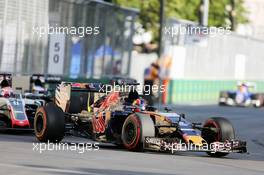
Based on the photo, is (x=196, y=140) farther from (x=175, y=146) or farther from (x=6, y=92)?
(x=6, y=92)

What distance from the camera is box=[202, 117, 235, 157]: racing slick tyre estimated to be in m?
15.9

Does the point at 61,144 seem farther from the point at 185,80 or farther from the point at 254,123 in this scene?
the point at 185,80

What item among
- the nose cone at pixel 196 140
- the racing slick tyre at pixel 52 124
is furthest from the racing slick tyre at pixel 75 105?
the nose cone at pixel 196 140

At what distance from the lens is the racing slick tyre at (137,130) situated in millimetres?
15242

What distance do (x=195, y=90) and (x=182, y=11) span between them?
786 centimetres

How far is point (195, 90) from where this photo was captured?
46.9 metres

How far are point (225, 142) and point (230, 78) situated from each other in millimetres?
38988

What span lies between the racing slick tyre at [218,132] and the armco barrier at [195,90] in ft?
83.6

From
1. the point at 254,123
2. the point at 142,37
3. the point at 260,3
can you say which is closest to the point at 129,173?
the point at 254,123

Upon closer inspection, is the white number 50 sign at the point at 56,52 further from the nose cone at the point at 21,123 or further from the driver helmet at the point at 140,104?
the driver helmet at the point at 140,104

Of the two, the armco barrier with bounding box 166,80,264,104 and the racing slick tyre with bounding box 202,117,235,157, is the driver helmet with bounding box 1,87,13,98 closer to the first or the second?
the racing slick tyre with bounding box 202,117,235,157

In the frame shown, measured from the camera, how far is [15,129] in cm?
1898

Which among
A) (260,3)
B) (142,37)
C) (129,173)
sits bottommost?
(129,173)

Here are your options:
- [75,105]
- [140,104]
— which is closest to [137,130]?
[140,104]
